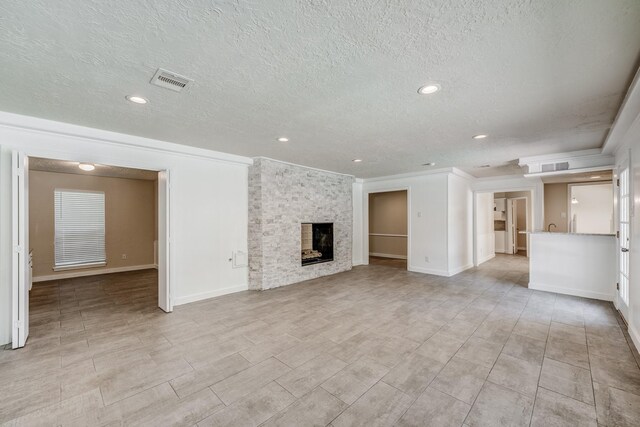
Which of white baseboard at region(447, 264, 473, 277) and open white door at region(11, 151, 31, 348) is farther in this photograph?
white baseboard at region(447, 264, 473, 277)

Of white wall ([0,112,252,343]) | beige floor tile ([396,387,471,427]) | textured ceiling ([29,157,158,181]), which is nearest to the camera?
beige floor tile ([396,387,471,427])

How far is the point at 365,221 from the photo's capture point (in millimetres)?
7828

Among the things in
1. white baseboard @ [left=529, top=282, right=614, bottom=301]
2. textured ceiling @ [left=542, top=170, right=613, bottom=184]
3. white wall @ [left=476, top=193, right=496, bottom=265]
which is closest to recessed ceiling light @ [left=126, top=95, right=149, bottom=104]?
textured ceiling @ [left=542, top=170, right=613, bottom=184]

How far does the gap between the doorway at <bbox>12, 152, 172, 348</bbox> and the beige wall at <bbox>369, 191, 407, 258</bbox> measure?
6590 millimetres

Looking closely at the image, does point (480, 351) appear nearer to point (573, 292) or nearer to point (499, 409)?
point (499, 409)

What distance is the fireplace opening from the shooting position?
6215 millimetres

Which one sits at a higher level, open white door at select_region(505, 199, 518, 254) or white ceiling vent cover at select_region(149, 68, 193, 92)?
white ceiling vent cover at select_region(149, 68, 193, 92)

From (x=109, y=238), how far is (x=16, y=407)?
5827 mm

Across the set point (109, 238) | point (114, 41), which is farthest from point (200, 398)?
point (109, 238)

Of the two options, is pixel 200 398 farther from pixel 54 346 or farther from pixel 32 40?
pixel 32 40

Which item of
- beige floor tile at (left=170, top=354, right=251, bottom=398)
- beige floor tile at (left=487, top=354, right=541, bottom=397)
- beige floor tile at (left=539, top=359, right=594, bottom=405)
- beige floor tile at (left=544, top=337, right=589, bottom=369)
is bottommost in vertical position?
beige floor tile at (left=544, top=337, right=589, bottom=369)

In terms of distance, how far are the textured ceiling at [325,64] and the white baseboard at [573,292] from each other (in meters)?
2.85

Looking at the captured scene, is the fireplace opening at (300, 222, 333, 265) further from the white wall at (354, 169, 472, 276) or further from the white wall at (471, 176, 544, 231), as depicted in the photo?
the white wall at (471, 176, 544, 231)

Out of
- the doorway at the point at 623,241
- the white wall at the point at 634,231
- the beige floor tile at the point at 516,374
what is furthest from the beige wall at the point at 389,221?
the beige floor tile at the point at 516,374
